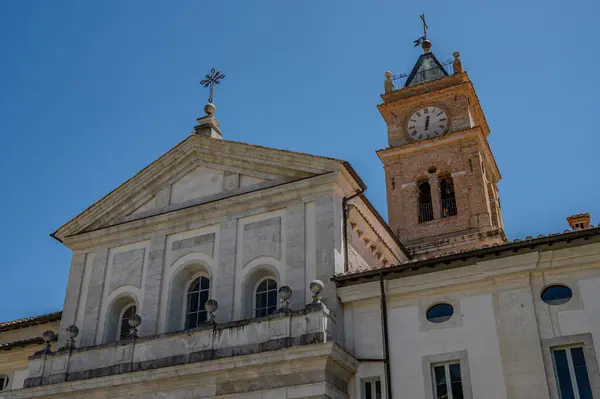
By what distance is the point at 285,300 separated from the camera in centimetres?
1819

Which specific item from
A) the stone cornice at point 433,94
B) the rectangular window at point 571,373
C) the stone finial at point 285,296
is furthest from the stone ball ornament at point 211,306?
the stone cornice at point 433,94

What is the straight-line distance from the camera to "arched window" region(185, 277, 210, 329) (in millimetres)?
20641

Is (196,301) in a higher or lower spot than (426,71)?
lower

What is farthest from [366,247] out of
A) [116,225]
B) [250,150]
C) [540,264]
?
[116,225]

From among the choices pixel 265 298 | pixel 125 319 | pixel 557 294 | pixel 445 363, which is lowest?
pixel 445 363

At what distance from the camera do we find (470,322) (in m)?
17.5

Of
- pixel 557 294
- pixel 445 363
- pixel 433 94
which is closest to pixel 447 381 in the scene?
pixel 445 363

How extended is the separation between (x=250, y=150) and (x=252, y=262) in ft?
11.8

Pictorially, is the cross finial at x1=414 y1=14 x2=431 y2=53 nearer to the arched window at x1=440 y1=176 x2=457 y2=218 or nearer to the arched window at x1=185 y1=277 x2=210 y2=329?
the arched window at x1=440 y1=176 x2=457 y2=218

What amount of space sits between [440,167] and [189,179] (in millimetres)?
16796

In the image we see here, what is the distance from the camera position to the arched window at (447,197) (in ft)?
116

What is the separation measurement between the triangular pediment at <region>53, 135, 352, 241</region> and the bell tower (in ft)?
45.4

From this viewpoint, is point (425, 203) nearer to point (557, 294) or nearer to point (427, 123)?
point (427, 123)

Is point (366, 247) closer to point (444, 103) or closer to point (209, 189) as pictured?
point (209, 189)
